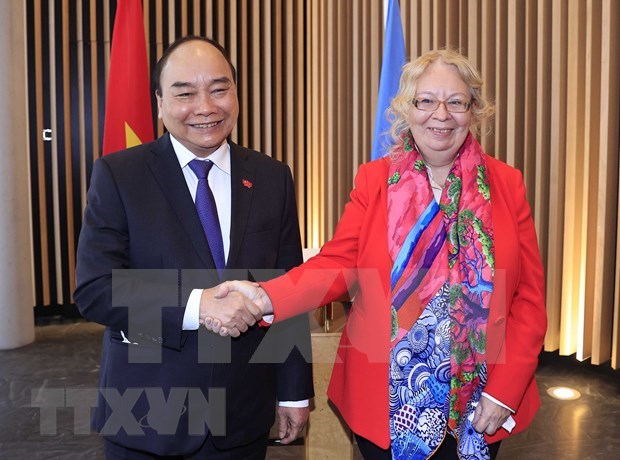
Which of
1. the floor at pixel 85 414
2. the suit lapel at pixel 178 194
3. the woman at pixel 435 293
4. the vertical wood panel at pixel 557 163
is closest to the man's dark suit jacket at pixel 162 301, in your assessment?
the suit lapel at pixel 178 194

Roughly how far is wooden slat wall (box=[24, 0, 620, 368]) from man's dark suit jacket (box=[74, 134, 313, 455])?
334cm

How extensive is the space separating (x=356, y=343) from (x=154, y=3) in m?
5.95

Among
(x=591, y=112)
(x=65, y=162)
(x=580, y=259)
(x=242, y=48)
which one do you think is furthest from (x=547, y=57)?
(x=65, y=162)

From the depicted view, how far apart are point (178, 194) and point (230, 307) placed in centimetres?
33

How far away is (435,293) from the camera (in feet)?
5.82

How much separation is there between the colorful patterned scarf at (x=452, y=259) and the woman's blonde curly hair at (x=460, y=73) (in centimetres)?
17

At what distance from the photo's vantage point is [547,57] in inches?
186

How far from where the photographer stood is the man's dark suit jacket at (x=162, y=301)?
1.67 meters

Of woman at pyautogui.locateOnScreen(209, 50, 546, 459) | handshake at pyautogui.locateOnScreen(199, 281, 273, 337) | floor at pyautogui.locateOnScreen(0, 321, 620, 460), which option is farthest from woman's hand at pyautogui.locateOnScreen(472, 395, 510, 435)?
floor at pyautogui.locateOnScreen(0, 321, 620, 460)

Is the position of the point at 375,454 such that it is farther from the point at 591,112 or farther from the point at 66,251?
the point at 66,251

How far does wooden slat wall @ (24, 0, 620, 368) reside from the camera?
448cm

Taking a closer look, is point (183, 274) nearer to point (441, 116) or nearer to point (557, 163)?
point (441, 116)

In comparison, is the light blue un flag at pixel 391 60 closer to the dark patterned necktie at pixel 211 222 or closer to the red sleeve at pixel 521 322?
the red sleeve at pixel 521 322

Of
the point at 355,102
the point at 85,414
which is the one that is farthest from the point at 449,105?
the point at 355,102
